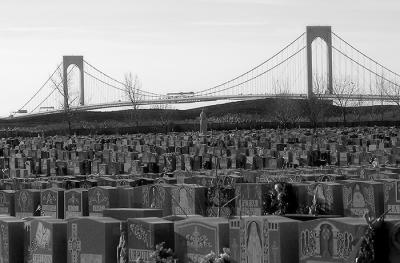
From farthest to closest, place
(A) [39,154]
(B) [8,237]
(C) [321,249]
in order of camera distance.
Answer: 1. (A) [39,154]
2. (B) [8,237]
3. (C) [321,249]

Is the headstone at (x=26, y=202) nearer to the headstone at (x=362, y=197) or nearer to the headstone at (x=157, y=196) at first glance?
the headstone at (x=157, y=196)

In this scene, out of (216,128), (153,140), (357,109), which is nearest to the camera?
(153,140)

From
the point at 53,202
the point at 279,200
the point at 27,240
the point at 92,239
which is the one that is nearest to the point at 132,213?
the point at 92,239

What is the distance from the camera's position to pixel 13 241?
10.7 m

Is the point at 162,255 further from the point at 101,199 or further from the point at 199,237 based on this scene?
the point at 101,199

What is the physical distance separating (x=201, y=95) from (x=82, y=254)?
75.0m

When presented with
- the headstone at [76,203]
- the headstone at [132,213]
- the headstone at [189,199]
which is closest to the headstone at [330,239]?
the headstone at [132,213]

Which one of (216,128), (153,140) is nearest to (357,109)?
(216,128)

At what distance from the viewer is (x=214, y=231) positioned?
8758 millimetres

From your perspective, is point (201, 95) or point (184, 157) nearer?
point (184, 157)

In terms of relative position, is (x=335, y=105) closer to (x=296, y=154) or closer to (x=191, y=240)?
(x=296, y=154)

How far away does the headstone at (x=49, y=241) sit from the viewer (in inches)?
399

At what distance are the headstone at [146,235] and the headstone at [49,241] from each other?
991mm

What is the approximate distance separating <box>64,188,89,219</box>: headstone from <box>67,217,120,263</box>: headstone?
3.68 metres
